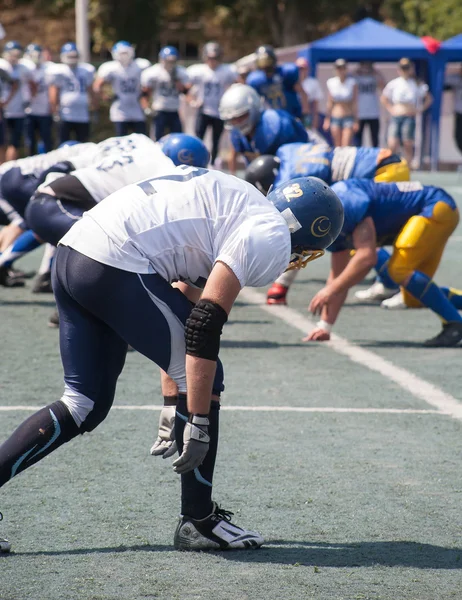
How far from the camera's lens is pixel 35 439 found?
3582 mm

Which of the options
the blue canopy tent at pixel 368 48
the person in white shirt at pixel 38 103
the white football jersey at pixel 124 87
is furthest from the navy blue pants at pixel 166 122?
the blue canopy tent at pixel 368 48

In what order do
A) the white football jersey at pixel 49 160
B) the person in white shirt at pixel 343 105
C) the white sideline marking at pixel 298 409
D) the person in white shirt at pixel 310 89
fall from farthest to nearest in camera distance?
the person in white shirt at pixel 310 89
the person in white shirt at pixel 343 105
the white football jersey at pixel 49 160
the white sideline marking at pixel 298 409

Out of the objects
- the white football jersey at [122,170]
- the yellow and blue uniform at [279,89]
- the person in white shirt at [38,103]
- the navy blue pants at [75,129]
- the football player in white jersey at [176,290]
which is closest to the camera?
the football player in white jersey at [176,290]

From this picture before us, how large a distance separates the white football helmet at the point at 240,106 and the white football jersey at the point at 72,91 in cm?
977

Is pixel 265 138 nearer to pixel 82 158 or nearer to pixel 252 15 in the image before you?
pixel 82 158

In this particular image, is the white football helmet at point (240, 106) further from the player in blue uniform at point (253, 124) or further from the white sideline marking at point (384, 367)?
the white sideline marking at point (384, 367)

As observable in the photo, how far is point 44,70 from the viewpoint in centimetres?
1812

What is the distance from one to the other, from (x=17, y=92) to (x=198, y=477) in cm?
1474

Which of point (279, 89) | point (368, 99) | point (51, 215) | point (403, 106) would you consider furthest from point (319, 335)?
point (368, 99)

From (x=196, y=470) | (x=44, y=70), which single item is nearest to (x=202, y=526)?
(x=196, y=470)

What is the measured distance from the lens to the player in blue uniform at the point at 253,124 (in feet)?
27.2

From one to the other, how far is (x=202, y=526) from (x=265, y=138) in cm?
534

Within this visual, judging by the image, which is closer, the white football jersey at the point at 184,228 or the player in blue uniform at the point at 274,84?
the white football jersey at the point at 184,228

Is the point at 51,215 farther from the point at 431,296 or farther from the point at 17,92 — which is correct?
the point at 17,92
